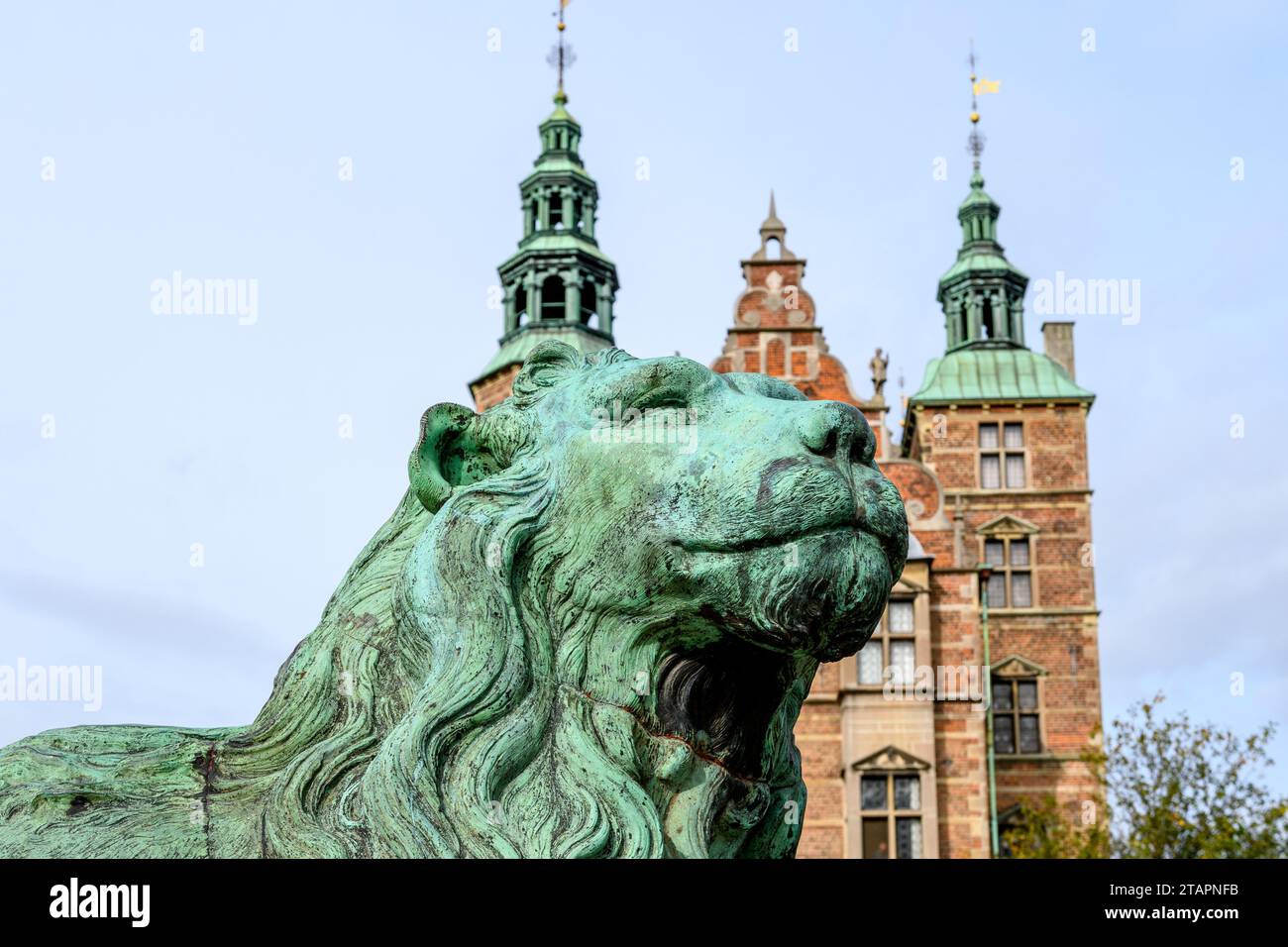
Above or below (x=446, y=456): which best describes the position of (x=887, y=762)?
below

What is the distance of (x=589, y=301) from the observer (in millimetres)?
35438

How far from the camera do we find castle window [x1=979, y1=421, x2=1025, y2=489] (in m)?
33.7

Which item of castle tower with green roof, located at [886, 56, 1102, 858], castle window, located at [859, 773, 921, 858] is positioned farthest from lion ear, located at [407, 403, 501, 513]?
castle tower with green roof, located at [886, 56, 1102, 858]

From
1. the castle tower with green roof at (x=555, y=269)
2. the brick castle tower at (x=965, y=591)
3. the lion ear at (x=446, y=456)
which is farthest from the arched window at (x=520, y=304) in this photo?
the lion ear at (x=446, y=456)

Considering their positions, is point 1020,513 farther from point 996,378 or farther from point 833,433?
point 833,433

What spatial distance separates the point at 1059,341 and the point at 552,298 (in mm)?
11154

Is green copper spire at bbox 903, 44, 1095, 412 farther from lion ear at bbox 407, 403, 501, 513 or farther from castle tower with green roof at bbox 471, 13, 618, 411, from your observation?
lion ear at bbox 407, 403, 501, 513

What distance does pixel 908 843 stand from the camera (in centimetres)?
2503

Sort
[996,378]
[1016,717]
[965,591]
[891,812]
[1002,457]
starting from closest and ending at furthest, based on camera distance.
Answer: [891,812] < [965,591] < [1016,717] < [1002,457] < [996,378]

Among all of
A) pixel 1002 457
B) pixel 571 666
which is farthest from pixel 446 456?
pixel 1002 457

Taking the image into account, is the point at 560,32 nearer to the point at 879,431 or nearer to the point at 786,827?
the point at 879,431

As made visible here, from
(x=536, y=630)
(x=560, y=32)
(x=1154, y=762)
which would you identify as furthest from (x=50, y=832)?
(x=560, y=32)

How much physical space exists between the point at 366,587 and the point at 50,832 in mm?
549

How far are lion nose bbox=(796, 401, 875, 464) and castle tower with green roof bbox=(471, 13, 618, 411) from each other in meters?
31.3
